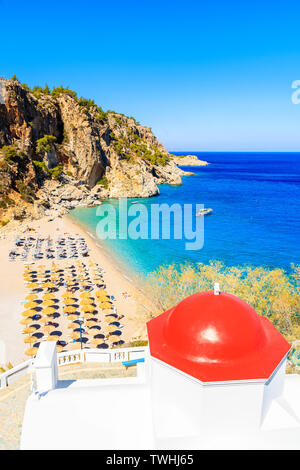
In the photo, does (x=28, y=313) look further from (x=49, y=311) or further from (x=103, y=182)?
(x=103, y=182)

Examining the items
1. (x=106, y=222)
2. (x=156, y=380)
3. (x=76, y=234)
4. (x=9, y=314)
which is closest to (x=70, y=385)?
(x=156, y=380)

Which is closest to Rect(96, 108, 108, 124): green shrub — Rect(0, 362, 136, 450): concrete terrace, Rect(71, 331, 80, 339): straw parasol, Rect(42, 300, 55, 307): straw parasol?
Rect(42, 300, 55, 307): straw parasol

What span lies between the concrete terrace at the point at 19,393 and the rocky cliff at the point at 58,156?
1457 inches

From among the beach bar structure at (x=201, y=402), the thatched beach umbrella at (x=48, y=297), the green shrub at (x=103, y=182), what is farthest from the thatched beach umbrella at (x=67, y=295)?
the green shrub at (x=103, y=182)

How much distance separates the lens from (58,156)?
6625cm

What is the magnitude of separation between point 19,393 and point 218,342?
10.2m

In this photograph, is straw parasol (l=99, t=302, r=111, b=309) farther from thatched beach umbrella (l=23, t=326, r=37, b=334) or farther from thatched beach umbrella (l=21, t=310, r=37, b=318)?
thatched beach umbrella (l=23, t=326, r=37, b=334)

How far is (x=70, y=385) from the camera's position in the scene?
10453 mm
